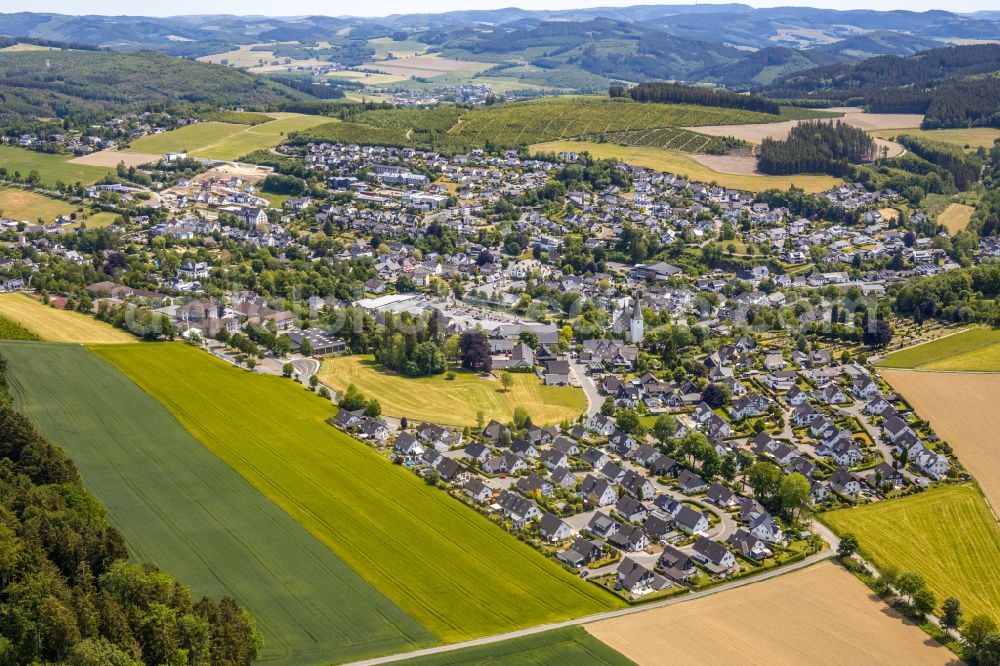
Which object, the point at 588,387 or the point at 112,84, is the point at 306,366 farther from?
the point at 112,84

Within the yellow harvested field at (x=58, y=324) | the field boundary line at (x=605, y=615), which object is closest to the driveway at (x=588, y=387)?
the field boundary line at (x=605, y=615)

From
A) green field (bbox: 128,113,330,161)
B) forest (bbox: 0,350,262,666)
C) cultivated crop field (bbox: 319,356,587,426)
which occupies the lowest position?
cultivated crop field (bbox: 319,356,587,426)

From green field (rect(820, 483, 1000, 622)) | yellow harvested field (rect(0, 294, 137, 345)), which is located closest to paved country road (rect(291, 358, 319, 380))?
yellow harvested field (rect(0, 294, 137, 345))

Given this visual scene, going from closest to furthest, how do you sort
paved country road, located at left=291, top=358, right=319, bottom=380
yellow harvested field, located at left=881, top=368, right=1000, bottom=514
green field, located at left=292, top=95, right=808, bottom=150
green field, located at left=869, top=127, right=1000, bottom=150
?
yellow harvested field, located at left=881, top=368, right=1000, bottom=514
paved country road, located at left=291, top=358, right=319, bottom=380
green field, located at left=869, top=127, right=1000, bottom=150
green field, located at left=292, top=95, right=808, bottom=150

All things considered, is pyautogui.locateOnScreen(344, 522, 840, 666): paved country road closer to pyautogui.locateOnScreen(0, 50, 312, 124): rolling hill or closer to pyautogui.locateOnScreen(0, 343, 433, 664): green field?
pyautogui.locateOnScreen(0, 343, 433, 664): green field

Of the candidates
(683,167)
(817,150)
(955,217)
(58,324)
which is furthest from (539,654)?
(817,150)
